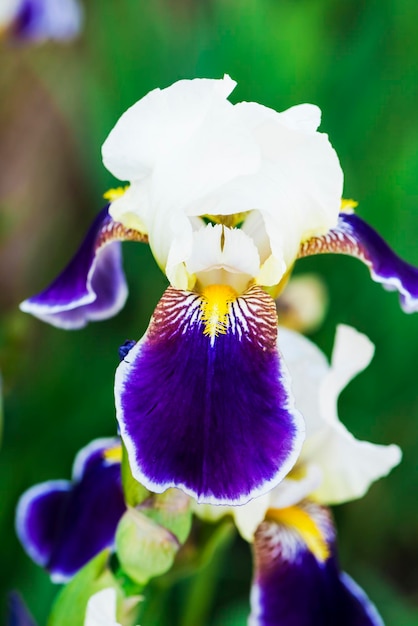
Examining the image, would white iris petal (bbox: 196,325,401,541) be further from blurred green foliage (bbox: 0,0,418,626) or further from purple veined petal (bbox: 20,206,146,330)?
blurred green foliage (bbox: 0,0,418,626)

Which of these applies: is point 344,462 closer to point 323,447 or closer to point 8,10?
point 323,447

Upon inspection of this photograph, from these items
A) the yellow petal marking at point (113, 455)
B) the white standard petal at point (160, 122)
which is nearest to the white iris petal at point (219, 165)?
the white standard petal at point (160, 122)

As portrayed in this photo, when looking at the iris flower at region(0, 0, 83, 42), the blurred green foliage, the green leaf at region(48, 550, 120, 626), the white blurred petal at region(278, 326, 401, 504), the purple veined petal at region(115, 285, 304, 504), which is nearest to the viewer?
the purple veined petal at region(115, 285, 304, 504)

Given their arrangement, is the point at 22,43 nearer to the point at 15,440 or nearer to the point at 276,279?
the point at 15,440

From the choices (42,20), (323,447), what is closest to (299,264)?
(42,20)

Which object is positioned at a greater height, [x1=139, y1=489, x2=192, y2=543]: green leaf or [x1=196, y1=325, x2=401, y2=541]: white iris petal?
[x1=139, y1=489, x2=192, y2=543]: green leaf

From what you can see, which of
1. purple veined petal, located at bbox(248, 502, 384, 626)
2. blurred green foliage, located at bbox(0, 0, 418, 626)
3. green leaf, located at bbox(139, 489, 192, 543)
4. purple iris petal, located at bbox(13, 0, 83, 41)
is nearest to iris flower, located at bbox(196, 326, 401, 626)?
purple veined petal, located at bbox(248, 502, 384, 626)

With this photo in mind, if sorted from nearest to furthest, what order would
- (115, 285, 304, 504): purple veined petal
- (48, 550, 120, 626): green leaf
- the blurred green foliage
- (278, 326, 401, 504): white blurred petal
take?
(115, 285, 304, 504): purple veined petal < (48, 550, 120, 626): green leaf < (278, 326, 401, 504): white blurred petal < the blurred green foliage
